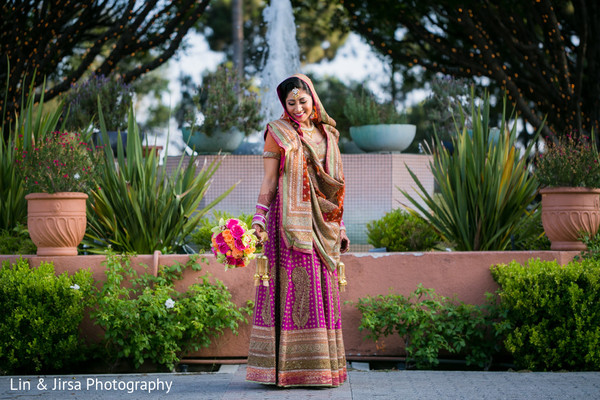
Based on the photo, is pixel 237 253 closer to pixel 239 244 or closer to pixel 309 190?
pixel 239 244

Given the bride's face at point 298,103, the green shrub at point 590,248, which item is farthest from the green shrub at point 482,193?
the bride's face at point 298,103

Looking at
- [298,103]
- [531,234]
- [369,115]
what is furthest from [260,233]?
[369,115]

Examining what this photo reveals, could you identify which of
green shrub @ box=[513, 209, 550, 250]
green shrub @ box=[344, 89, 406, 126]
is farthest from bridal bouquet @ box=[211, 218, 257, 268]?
green shrub @ box=[344, 89, 406, 126]

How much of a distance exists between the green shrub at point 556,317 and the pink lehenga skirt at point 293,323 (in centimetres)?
136

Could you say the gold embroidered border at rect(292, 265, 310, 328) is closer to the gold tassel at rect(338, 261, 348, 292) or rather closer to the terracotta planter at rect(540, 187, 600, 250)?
the gold tassel at rect(338, 261, 348, 292)

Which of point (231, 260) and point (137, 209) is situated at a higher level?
point (137, 209)

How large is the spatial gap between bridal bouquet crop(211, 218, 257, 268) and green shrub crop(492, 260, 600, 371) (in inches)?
74.6

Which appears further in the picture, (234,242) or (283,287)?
(283,287)

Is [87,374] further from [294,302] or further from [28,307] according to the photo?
[294,302]

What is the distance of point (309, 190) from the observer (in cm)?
439

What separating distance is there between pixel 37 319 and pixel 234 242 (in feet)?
5.69

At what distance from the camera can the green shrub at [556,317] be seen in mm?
4988

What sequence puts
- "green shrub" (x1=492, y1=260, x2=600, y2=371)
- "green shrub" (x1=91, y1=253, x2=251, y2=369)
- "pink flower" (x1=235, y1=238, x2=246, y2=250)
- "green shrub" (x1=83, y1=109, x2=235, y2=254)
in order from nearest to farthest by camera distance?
"pink flower" (x1=235, y1=238, x2=246, y2=250), "green shrub" (x1=492, y1=260, x2=600, y2=371), "green shrub" (x1=91, y1=253, x2=251, y2=369), "green shrub" (x1=83, y1=109, x2=235, y2=254)

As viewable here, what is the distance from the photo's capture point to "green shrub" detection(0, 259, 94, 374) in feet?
16.7
